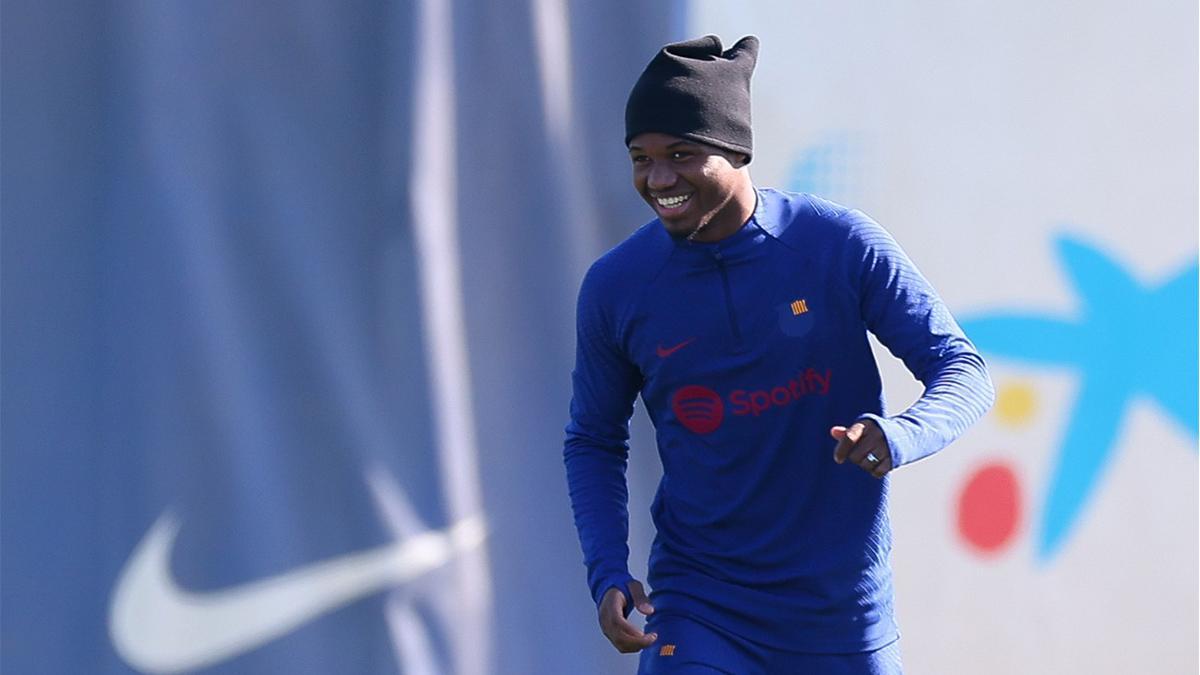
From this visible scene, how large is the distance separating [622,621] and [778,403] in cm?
45

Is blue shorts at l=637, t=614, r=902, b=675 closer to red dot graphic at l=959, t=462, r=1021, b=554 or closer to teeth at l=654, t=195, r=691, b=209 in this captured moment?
teeth at l=654, t=195, r=691, b=209

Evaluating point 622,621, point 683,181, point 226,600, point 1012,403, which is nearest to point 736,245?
point 683,181

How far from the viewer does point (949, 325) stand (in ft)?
8.70

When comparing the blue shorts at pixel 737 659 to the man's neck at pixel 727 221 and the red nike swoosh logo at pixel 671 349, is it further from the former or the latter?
the man's neck at pixel 727 221

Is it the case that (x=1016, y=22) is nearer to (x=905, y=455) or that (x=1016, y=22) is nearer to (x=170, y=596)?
(x=905, y=455)

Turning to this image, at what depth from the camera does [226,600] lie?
12.2 ft

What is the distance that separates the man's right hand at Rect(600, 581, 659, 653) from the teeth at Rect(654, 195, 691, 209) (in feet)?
2.15

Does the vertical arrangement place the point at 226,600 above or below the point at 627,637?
below

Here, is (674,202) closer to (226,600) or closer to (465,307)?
(465,307)

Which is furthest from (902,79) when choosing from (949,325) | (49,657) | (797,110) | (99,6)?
(49,657)

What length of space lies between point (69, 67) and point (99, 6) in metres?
0.16

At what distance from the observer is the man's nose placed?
269 cm

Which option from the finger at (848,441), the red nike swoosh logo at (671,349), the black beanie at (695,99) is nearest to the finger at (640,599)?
the red nike swoosh logo at (671,349)

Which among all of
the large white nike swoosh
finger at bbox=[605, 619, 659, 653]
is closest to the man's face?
→ finger at bbox=[605, 619, 659, 653]
